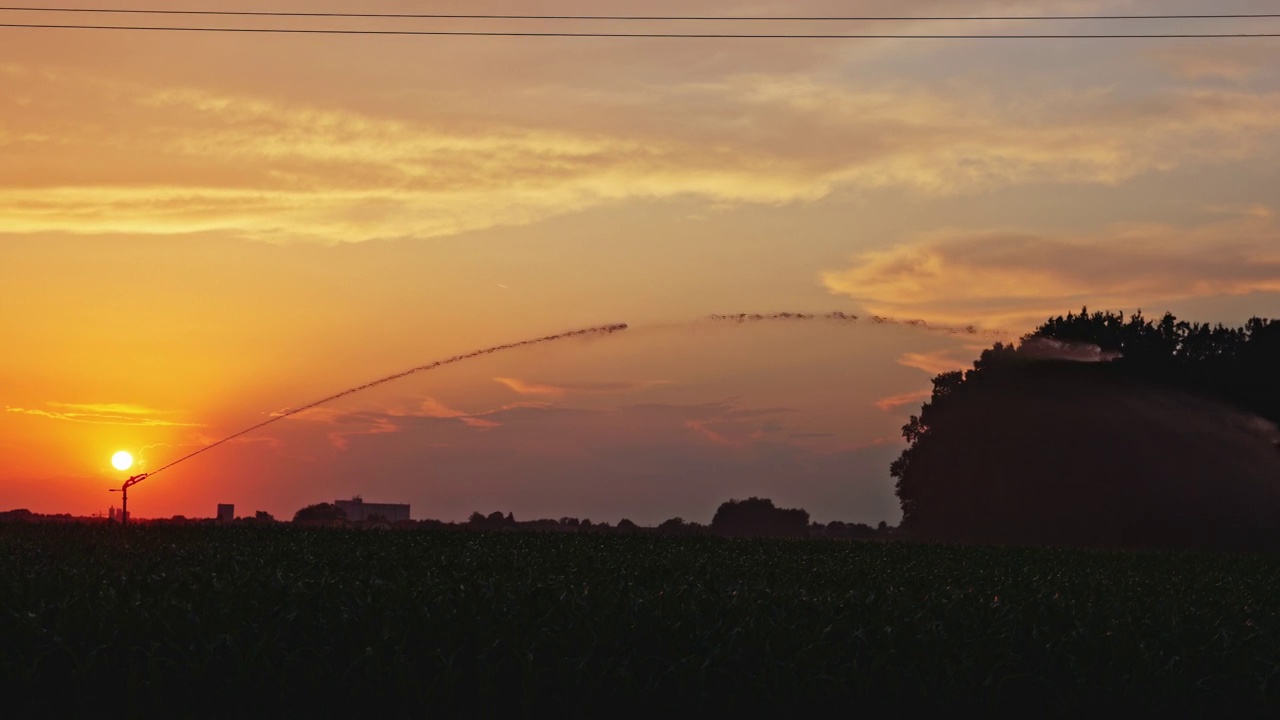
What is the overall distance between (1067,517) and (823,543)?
28.2 meters

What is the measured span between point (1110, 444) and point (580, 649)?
63736mm

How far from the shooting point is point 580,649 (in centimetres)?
1933

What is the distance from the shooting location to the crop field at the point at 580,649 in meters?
18.1

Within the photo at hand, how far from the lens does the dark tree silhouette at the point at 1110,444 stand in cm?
7500

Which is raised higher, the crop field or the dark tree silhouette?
the dark tree silhouette

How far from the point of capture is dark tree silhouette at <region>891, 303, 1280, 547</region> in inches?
2953

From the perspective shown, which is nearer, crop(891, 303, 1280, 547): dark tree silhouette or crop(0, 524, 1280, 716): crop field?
crop(0, 524, 1280, 716): crop field

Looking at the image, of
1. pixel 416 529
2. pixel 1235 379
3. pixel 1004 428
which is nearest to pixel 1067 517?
pixel 1004 428

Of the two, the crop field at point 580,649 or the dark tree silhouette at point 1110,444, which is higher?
the dark tree silhouette at point 1110,444

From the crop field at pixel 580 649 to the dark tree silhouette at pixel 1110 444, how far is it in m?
51.5

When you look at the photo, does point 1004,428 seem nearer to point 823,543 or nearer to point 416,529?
point 823,543

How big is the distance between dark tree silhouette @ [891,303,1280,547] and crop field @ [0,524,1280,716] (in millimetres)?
51483

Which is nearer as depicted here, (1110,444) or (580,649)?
(580,649)

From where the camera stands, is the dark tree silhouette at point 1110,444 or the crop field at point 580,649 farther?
the dark tree silhouette at point 1110,444
